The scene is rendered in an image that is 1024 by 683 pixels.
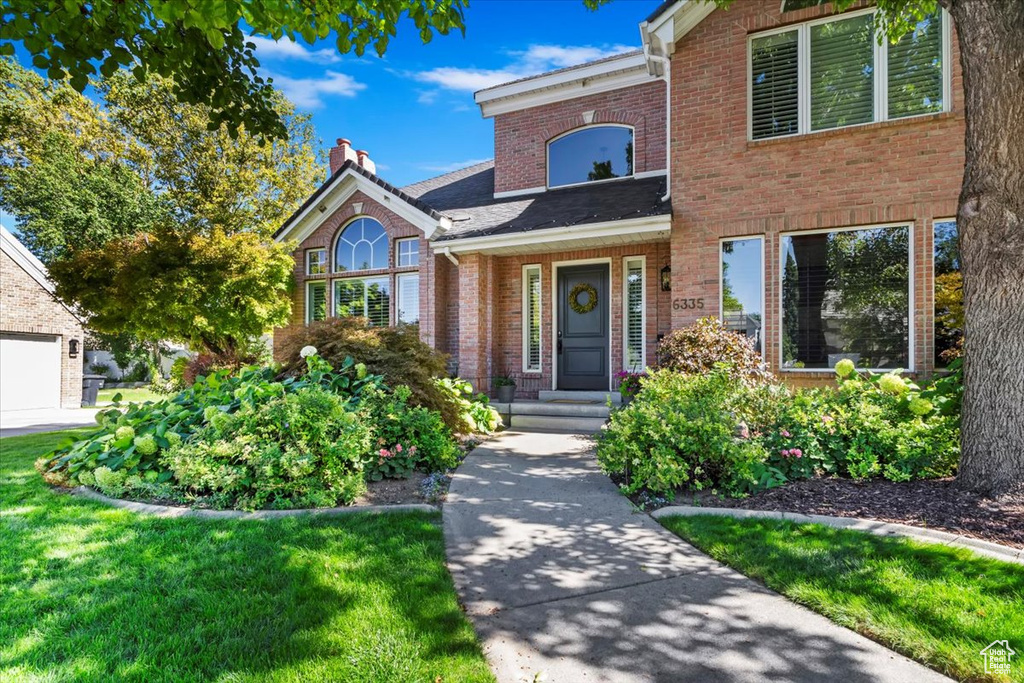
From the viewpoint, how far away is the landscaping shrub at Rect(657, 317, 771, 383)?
7.25m

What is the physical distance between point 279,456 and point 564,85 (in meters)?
9.92

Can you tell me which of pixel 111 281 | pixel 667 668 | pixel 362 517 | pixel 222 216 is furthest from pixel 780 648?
pixel 222 216

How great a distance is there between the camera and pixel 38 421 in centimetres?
1251

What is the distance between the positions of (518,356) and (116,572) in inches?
314

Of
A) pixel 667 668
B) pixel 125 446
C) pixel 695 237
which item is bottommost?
pixel 667 668

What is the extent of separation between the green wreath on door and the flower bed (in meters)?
4.99

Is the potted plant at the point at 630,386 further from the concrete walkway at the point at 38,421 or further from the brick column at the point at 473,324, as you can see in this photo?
the concrete walkway at the point at 38,421

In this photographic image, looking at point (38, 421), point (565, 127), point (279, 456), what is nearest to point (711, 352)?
point (279, 456)

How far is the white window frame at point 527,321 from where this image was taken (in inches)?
413

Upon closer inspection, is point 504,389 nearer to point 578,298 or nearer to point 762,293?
point 578,298

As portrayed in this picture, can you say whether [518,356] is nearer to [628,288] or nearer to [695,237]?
[628,288]

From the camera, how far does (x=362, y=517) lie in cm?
400

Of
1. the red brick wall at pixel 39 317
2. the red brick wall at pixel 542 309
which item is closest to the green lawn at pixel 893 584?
the red brick wall at pixel 542 309

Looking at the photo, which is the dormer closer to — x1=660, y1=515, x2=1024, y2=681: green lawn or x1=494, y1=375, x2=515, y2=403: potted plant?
x1=494, y1=375, x2=515, y2=403: potted plant
